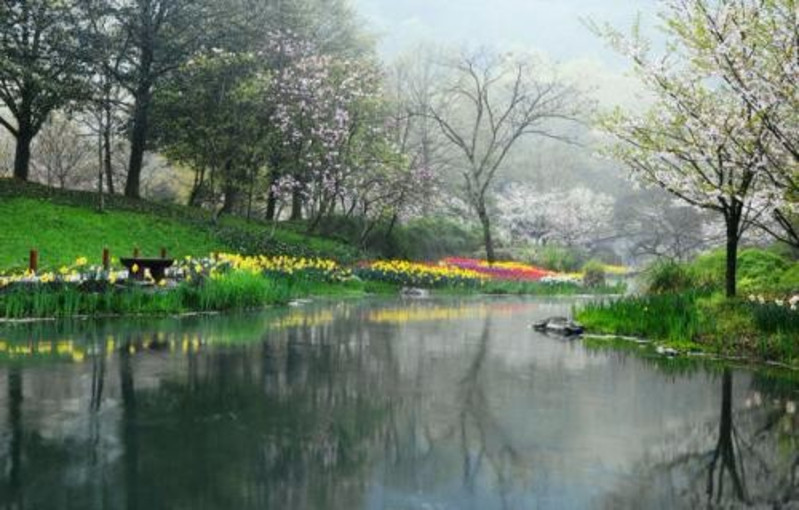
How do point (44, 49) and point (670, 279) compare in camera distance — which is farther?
point (44, 49)

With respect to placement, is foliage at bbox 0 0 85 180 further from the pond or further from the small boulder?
the small boulder

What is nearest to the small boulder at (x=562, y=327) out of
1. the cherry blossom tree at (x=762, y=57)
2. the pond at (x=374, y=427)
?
the pond at (x=374, y=427)

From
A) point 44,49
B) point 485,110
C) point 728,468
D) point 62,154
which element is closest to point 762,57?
point 728,468

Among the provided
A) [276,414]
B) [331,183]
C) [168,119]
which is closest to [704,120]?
[276,414]

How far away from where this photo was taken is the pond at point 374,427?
494cm

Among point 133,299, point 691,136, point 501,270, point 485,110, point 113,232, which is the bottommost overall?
point 133,299

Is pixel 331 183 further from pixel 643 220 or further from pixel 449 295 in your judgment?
pixel 643 220

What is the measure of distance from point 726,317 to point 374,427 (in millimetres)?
7509

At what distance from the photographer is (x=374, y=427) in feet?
21.8

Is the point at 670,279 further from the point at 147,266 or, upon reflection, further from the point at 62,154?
the point at 62,154

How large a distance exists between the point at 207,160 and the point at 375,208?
26.0ft

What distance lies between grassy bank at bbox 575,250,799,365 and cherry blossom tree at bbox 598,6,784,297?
0.94 meters

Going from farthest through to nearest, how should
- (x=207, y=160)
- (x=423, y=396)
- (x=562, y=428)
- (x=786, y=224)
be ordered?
(x=207, y=160) < (x=786, y=224) < (x=423, y=396) < (x=562, y=428)

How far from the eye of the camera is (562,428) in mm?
6773
